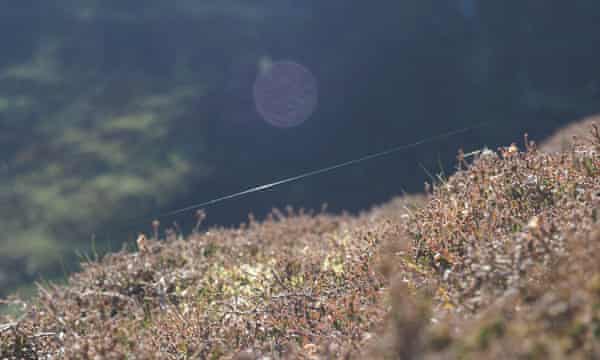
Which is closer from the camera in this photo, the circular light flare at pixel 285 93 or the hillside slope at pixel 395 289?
the hillside slope at pixel 395 289

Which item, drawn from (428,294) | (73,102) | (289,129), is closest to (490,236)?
(428,294)

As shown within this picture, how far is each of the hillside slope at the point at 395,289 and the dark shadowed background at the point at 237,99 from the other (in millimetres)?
7286

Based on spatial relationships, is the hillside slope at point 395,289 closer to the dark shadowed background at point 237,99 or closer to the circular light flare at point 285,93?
the dark shadowed background at point 237,99

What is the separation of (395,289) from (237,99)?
827 inches

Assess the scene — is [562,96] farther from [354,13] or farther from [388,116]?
[354,13]

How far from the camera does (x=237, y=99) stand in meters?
22.7

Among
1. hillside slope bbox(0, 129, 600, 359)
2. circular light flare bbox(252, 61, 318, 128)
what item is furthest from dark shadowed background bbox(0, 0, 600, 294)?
hillside slope bbox(0, 129, 600, 359)

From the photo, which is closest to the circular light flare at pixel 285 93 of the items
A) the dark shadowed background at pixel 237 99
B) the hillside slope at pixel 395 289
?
the dark shadowed background at pixel 237 99

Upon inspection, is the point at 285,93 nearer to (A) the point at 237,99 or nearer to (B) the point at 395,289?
(A) the point at 237,99

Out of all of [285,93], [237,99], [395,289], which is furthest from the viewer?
[285,93]

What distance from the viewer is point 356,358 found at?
323cm

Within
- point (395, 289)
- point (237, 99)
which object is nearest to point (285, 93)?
point (237, 99)

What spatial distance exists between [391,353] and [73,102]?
20044 mm

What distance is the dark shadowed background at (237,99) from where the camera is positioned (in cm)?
1641
